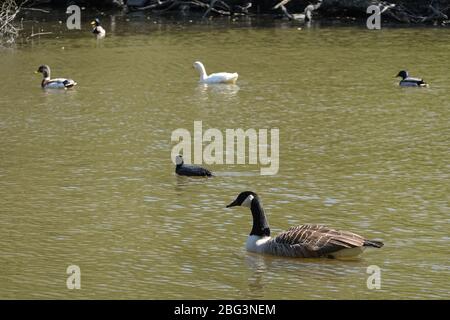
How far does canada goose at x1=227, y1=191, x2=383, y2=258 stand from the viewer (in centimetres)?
1442

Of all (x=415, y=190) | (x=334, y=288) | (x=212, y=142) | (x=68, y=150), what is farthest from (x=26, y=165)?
(x=334, y=288)

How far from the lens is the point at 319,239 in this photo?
14547 millimetres

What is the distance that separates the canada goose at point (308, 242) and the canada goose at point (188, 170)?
429 centimetres

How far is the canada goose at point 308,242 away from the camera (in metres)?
14.4

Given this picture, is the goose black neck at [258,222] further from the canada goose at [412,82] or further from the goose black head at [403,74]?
the goose black head at [403,74]

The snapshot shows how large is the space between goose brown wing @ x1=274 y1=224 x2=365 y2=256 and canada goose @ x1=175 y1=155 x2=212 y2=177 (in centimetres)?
472

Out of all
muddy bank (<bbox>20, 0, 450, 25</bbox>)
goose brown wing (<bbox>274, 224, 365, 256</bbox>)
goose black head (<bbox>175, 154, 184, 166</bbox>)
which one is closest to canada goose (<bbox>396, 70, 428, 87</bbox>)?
goose black head (<bbox>175, 154, 184, 166</bbox>)

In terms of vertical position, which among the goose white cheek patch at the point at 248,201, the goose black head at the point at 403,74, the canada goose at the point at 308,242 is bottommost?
the goose black head at the point at 403,74

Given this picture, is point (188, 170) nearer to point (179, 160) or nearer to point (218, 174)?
point (179, 160)

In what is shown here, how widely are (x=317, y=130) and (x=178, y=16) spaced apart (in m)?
25.1

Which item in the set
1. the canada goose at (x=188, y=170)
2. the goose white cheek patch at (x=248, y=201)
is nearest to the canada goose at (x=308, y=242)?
the goose white cheek patch at (x=248, y=201)

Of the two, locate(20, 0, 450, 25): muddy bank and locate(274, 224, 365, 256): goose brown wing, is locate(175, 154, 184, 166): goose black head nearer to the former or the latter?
locate(274, 224, 365, 256): goose brown wing

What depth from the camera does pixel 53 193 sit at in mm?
18297

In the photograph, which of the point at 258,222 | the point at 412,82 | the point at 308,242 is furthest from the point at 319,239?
the point at 412,82
